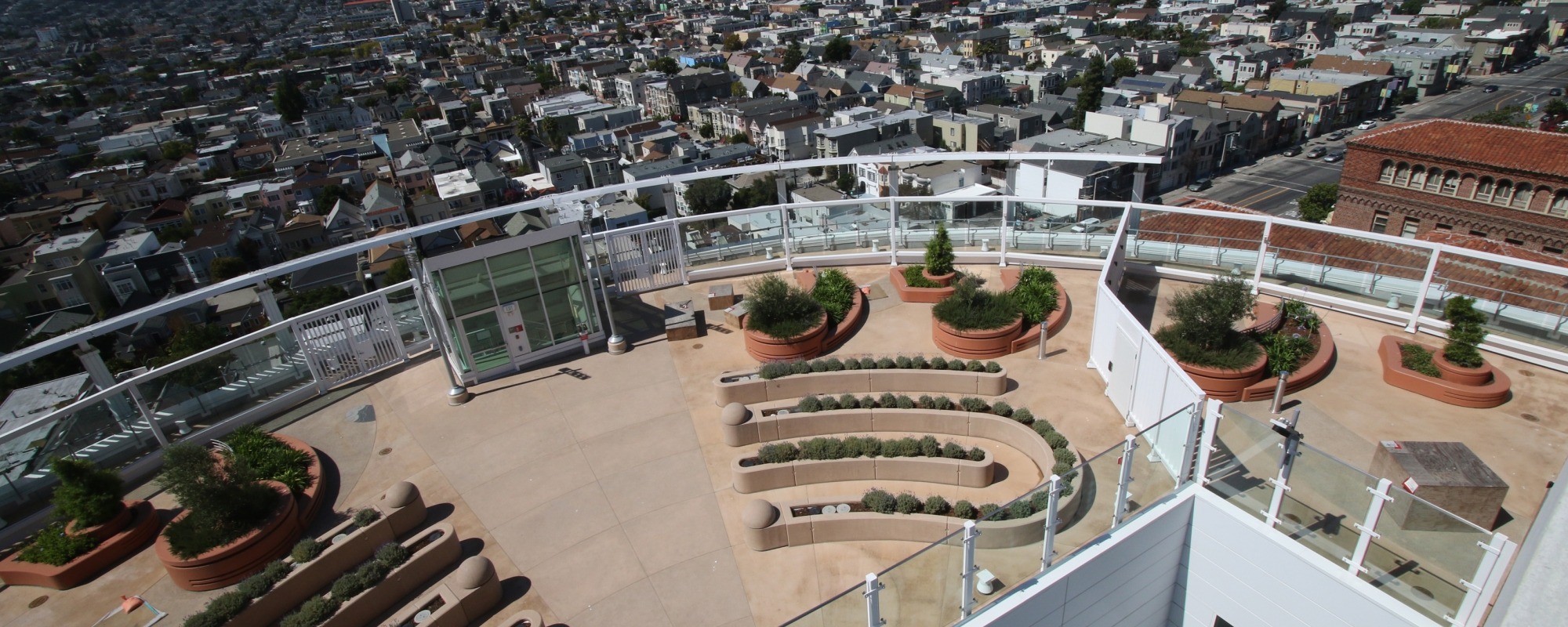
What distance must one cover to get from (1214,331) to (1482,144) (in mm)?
31343

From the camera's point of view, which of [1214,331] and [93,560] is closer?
[93,560]

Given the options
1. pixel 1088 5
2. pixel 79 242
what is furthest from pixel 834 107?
pixel 1088 5

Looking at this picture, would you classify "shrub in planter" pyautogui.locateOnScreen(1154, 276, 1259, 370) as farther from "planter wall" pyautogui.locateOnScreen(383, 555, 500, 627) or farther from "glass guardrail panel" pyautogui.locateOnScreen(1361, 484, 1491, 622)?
"planter wall" pyautogui.locateOnScreen(383, 555, 500, 627)

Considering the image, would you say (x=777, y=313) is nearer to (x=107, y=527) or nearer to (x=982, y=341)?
(x=982, y=341)

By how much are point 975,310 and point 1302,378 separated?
13.2 ft

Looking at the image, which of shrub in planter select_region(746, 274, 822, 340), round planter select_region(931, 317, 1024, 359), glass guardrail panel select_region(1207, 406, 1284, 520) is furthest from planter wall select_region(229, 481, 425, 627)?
glass guardrail panel select_region(1207, 406, 1284, 520)

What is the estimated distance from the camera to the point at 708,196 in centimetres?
4875

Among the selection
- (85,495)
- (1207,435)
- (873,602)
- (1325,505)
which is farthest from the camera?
(85,495)

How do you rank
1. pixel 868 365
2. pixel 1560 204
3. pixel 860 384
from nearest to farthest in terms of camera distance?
pixel 860 384 → pixel 868 365 → pixel 1560 204

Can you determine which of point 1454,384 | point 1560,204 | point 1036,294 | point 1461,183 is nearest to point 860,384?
point 1036,294

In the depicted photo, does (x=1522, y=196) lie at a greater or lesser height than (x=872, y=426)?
lesser

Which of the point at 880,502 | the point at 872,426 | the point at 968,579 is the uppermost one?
the point at 968,579

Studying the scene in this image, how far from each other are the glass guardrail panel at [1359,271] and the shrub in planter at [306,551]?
42.1 feet

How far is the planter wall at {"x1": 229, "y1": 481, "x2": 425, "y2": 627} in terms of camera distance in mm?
6977
